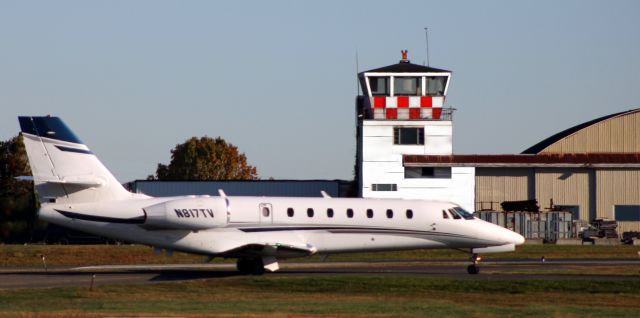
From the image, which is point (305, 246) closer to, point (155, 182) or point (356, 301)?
point (356, 301)

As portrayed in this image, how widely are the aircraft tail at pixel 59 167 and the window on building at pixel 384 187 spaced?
30.6 meters

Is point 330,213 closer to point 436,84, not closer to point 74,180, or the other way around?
point 74,180

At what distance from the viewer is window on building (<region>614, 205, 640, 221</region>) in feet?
225

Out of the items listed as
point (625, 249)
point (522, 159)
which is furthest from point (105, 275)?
point (522, 159)

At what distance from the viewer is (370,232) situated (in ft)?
130

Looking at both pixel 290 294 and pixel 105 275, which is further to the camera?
pixel 105 275

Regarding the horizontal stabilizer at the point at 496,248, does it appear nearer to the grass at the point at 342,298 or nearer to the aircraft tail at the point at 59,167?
the grass at the point at 342,298

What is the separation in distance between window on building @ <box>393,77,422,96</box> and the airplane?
26.4m

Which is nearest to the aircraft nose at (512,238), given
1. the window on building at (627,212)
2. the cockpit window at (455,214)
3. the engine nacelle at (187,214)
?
the cockpit window at (455,214)

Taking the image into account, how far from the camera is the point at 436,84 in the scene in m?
65.6

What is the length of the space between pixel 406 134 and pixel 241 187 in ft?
37.6

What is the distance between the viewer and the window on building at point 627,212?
68562mm

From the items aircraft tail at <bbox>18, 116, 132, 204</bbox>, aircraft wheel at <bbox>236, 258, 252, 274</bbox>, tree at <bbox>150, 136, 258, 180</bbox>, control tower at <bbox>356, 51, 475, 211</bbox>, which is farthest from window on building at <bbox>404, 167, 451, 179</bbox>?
tree at <bbox>150, 136, 258, 180</bbox>

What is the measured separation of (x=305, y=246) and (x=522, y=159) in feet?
108
